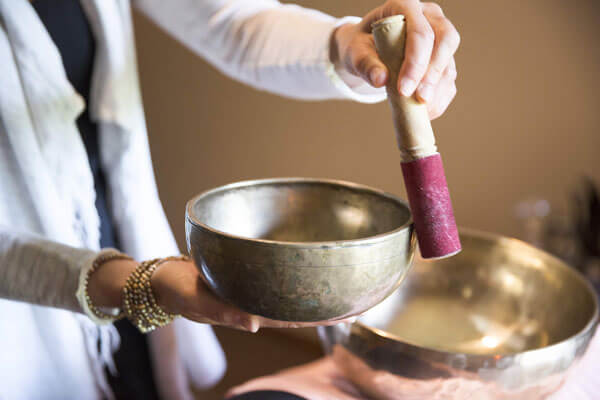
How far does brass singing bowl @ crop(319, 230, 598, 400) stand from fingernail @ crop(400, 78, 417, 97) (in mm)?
179

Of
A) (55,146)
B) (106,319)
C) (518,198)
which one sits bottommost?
(518,198)

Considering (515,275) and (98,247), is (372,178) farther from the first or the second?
(98,247)

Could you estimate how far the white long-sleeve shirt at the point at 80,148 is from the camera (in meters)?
0.42

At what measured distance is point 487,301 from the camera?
549 mm

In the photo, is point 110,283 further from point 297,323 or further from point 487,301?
point 487,301

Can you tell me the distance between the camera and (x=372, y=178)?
551mm

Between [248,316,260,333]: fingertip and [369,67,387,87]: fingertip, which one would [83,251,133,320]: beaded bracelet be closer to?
[248,316,260,333]: fingertip

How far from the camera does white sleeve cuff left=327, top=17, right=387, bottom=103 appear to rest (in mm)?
438

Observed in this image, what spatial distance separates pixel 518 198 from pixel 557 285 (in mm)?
578

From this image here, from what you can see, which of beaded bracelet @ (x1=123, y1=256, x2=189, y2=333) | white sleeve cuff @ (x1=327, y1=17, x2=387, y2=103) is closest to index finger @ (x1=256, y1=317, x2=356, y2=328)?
beaded bracelet @ (x1=123, y1=256, x2=189, y2=333)

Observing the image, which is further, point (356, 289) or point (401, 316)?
point (401, 316)

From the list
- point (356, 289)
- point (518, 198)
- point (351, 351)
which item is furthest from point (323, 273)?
point (518, 198)

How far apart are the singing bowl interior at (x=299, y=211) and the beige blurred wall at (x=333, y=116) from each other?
86mm

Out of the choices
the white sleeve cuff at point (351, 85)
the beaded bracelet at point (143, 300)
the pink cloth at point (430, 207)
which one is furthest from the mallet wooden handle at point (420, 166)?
the beaded bracelet at point (143, 300)
